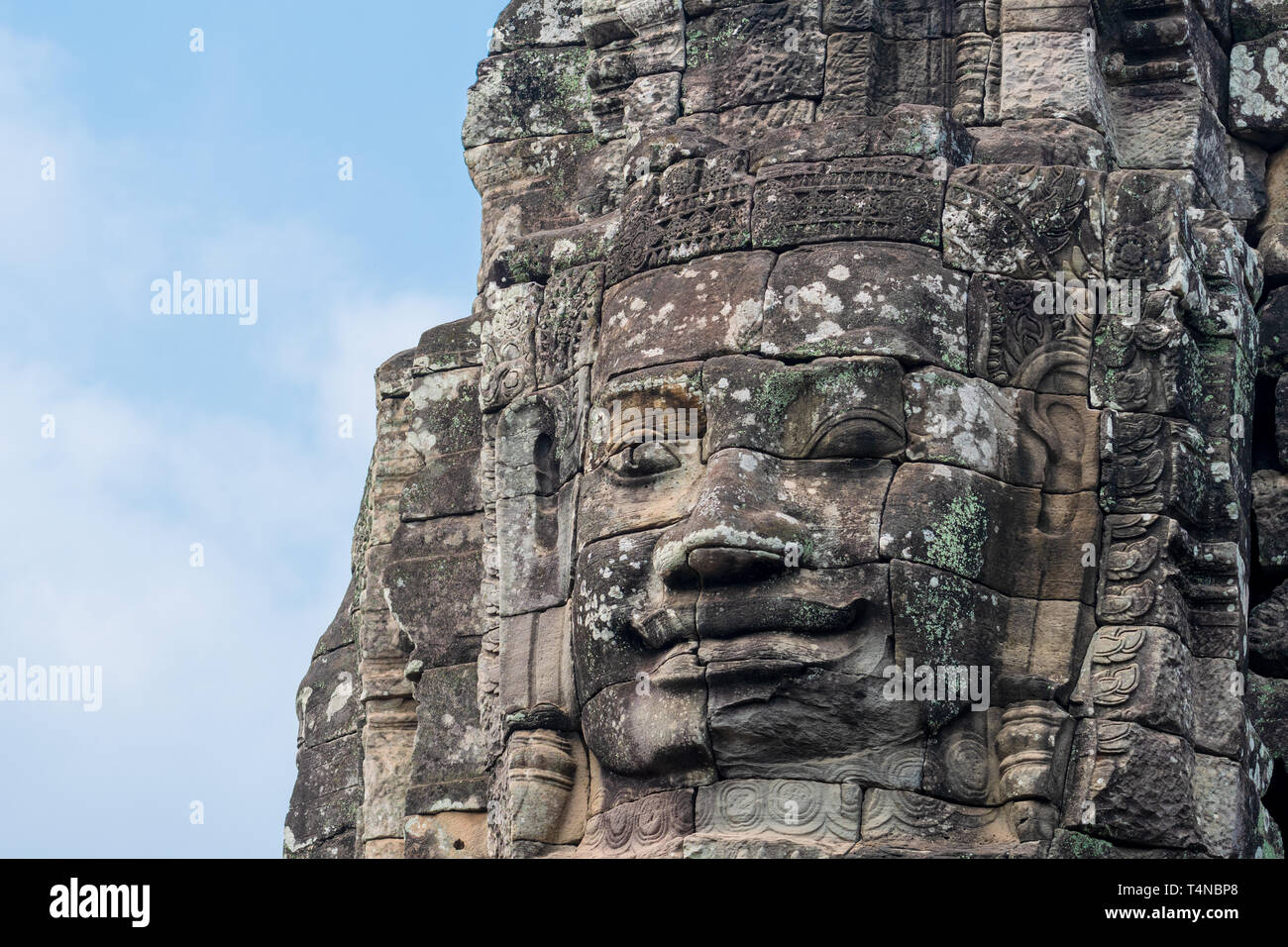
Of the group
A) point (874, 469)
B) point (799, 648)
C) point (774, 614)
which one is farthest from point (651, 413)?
point (799, 648)

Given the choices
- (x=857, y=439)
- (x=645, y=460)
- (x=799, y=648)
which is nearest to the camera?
(x=799, y=648)

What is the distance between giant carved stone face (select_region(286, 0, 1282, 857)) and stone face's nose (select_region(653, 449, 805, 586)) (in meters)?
0.02

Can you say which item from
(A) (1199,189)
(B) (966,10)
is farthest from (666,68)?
(A) (1199,189)

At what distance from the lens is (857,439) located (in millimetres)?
13500

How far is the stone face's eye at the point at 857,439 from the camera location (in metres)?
13.5

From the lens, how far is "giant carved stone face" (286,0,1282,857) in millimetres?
13234

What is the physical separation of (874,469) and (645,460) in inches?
41.5

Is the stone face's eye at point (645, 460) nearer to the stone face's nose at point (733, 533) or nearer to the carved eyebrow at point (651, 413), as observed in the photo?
the carved eyebrow at point (651, 413)

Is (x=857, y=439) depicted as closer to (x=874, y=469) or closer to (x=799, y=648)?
(x=874, y=469)

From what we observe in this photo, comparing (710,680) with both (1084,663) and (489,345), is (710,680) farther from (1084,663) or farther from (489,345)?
(489,345)

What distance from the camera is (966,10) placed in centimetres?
1512

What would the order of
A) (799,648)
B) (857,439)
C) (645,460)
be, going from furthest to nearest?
(645,460) < (857,439) < (799,648)

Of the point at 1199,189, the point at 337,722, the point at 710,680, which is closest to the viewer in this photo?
the point at 710,680

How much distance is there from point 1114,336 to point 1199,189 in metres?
1.54
